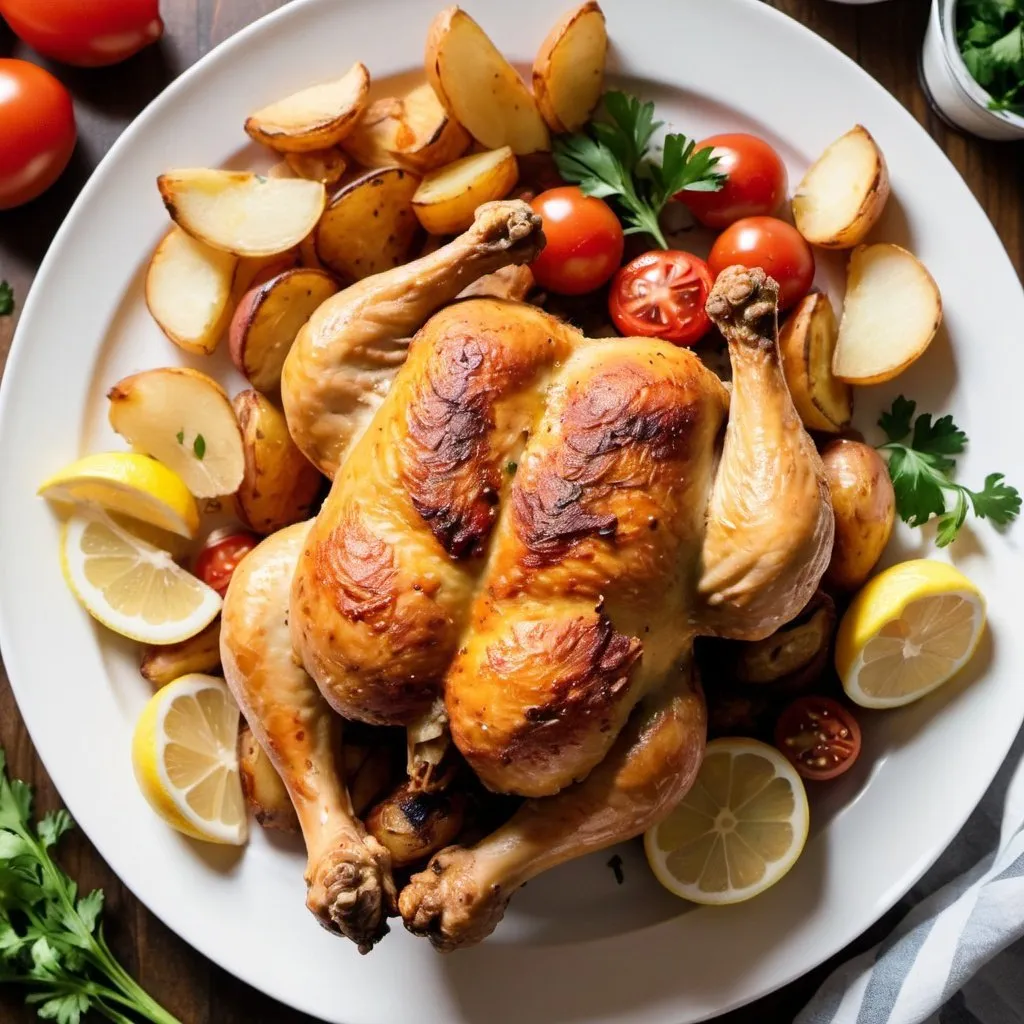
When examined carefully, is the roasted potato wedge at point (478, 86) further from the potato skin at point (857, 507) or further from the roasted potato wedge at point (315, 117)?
the potato skin at point (857, 507)

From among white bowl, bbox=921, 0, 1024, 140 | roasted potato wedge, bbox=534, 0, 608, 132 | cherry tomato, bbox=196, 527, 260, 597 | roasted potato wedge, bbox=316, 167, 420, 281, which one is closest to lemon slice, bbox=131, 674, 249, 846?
cherry tomato, bbox=196, 527, 260, 597

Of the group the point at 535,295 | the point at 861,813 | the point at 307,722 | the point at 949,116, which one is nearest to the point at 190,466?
the point at 307,722

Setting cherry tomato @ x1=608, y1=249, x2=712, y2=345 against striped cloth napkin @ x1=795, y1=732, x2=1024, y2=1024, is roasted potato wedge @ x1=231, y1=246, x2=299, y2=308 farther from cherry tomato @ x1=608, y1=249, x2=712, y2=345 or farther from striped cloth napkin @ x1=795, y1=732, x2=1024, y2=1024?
striped cloth napkin @ x1=795, y1=732, x2=1024, y2=1024

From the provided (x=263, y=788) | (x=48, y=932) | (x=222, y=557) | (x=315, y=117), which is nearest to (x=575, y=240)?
(x=315, y=117)

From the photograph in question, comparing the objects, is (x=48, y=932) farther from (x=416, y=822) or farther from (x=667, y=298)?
(x=667, y=298)

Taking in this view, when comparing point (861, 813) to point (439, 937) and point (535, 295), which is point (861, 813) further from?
point (535, 295)

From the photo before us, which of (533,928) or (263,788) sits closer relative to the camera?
(263,788)
